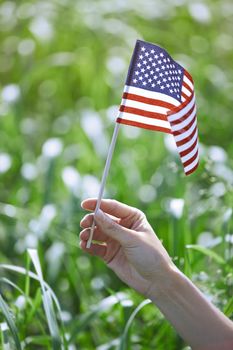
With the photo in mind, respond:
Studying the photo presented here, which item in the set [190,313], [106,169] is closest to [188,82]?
[106,169]

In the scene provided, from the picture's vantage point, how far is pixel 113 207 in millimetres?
1968

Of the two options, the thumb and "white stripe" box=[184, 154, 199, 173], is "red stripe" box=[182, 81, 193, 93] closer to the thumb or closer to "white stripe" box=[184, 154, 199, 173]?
"white stripe" box=[184, 154, 199, 173]

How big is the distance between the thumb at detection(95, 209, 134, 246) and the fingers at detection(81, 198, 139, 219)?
0.12 metres

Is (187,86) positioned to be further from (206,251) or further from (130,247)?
(206,251)

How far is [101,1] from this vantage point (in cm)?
528

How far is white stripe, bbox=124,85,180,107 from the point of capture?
1898 mm

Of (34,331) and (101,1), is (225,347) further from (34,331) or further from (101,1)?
(101,1)

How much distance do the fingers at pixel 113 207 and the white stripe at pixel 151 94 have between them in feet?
0.93

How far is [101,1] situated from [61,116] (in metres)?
1.20

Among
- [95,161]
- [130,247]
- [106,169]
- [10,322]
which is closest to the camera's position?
[130,247]

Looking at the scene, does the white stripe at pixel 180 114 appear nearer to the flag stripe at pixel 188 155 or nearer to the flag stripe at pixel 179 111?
the flag stripe at pixel 179 111

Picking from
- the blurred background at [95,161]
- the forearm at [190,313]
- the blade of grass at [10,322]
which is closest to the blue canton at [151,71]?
the forearm at [190,313]

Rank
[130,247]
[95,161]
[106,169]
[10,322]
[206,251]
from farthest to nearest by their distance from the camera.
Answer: [95,161], [206,251], [10,322], [106,169], [130,247]

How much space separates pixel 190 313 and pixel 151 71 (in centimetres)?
60
